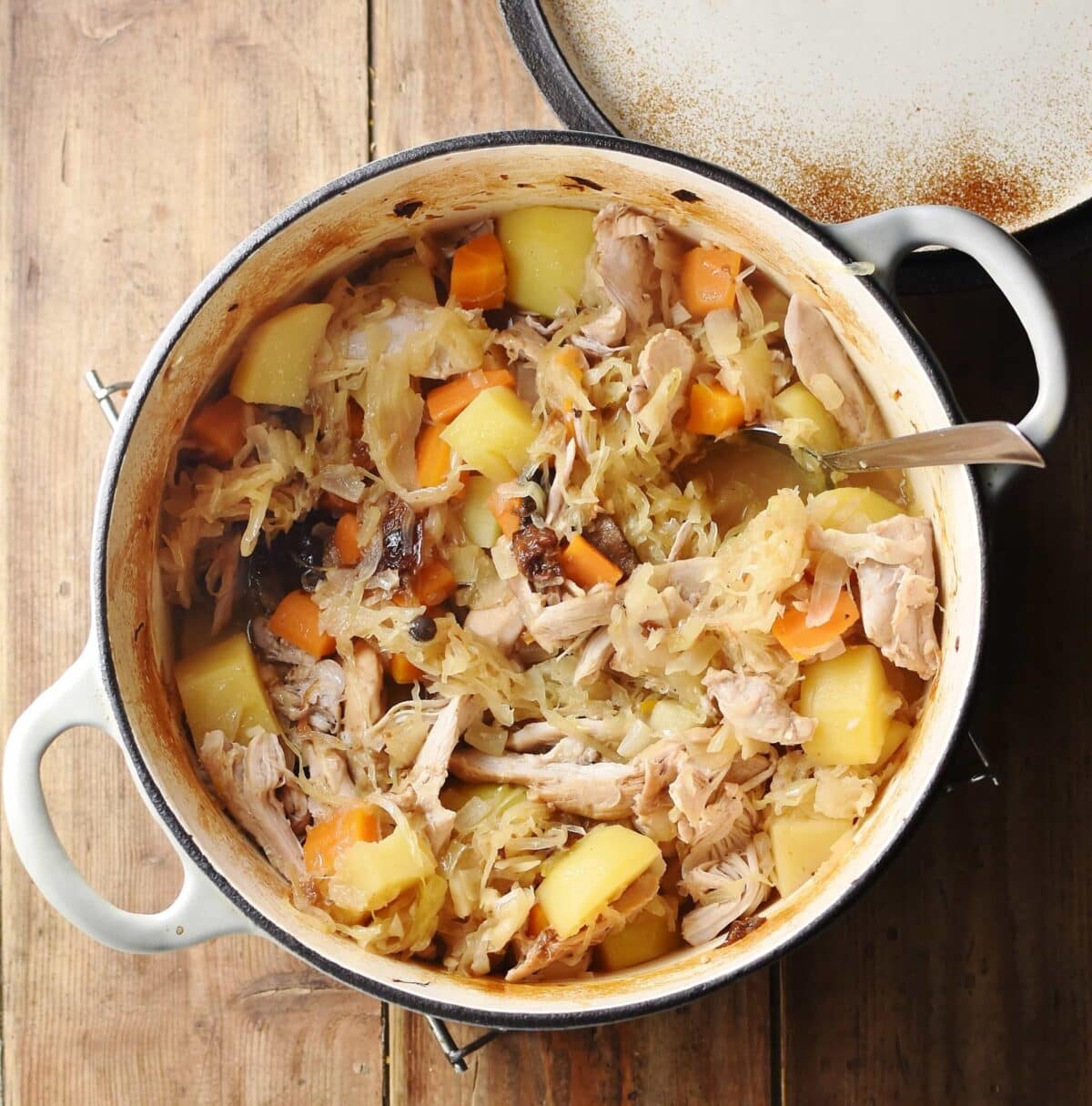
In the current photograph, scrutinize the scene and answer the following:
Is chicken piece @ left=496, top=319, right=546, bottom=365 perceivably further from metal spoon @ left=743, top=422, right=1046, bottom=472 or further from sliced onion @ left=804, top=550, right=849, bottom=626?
sliced onion @ left=804, top=550, right=849, bottom=626

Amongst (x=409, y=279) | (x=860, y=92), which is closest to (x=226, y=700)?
(x=409, y=279)

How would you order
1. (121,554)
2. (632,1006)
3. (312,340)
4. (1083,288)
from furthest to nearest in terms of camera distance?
(1083,288)
(312,340)
(121,554)
(632,1006)

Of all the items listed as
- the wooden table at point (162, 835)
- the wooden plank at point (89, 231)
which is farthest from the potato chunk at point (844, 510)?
the wooden plank at point (89, 231)

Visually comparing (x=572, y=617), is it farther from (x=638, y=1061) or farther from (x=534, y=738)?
(x=638, y=1061)

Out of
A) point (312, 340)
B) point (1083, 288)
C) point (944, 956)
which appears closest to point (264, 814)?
point (312, 340)

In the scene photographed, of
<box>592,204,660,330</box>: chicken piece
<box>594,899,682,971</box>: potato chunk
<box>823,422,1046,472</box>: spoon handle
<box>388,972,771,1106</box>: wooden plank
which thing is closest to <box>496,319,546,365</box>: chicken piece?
<box>592,204,660,330</box>: chicken piece

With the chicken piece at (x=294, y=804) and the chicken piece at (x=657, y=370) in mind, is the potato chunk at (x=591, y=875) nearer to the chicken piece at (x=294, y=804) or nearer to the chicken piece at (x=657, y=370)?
the chicken piece at (x=294, y=804)

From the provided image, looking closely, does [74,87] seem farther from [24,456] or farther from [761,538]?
[761,538]
